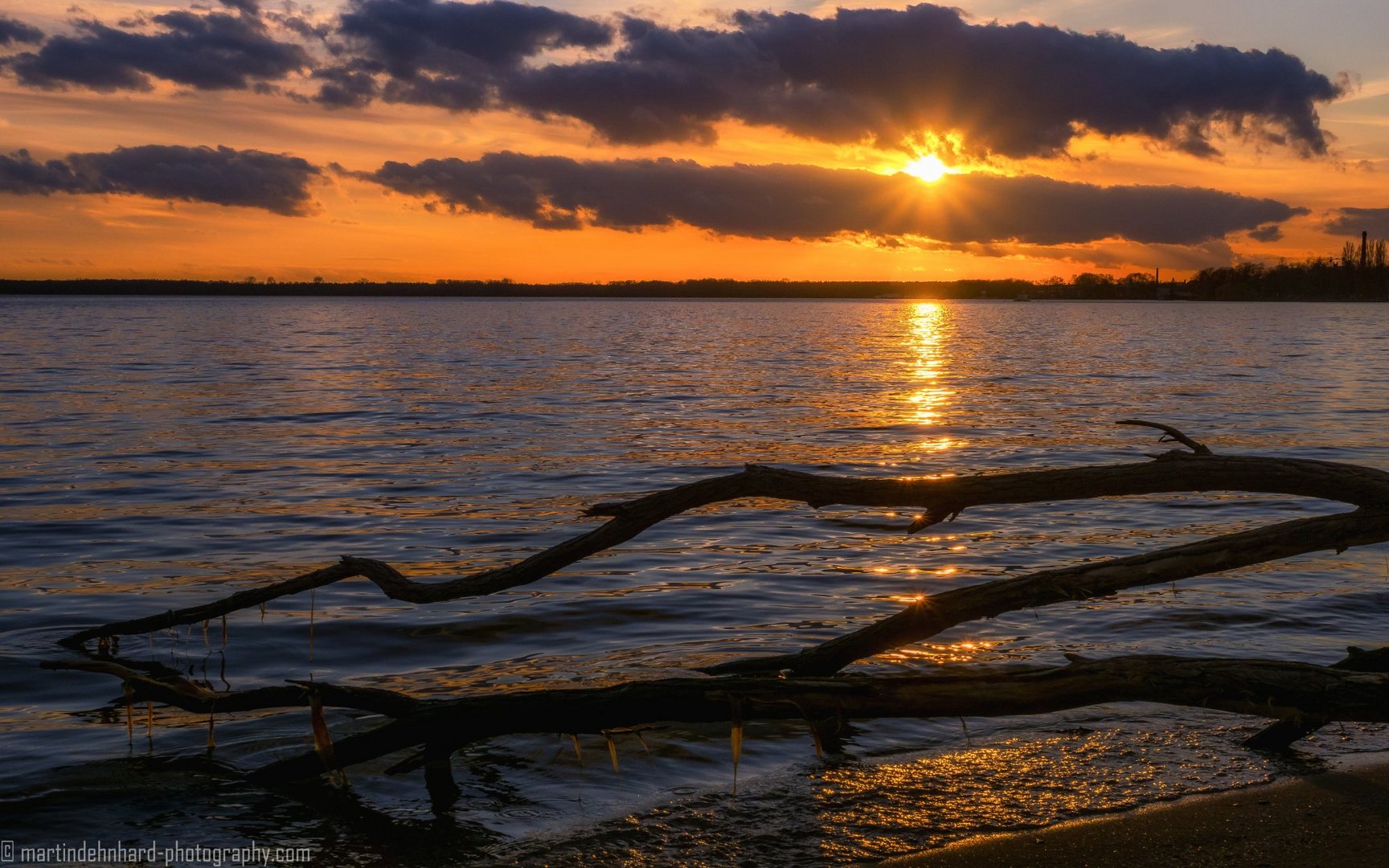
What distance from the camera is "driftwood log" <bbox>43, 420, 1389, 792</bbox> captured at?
564 centimetres

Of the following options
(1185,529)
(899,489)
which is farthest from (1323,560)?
(899,489)

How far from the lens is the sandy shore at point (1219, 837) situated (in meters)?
5.83

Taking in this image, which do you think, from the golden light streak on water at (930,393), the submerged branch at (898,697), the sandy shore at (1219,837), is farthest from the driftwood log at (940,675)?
the golden light streak on water at (930,393)

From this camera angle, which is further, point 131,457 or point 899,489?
point 131,457

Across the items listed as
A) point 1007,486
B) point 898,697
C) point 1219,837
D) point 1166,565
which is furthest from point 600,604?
point 1219,837

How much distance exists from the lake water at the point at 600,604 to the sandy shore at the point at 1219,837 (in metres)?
0.27

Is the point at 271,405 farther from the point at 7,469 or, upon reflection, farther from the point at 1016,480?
the point at 1016,480

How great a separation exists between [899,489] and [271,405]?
30.2 m

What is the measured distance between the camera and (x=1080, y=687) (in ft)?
18.7

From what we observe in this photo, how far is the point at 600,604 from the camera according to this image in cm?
1245

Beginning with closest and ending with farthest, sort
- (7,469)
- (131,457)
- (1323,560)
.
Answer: (1323,560)
(7,469)
(131,457)

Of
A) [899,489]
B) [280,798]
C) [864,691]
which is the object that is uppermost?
[899,489]

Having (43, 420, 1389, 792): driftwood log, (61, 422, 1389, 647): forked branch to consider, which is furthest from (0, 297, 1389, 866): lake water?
(61, 422, 1389, 647): forked branch

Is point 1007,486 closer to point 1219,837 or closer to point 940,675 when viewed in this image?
point 940,675
